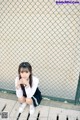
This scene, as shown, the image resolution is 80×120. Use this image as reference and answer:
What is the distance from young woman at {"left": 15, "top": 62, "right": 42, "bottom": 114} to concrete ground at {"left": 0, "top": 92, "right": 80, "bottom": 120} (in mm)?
87

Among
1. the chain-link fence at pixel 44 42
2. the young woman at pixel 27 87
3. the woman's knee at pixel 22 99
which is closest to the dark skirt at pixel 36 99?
the young woman at pixel 27 87

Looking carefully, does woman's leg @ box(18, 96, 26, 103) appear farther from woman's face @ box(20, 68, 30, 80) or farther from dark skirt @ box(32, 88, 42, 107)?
woman's face @ box(20, 68, 30, 80)

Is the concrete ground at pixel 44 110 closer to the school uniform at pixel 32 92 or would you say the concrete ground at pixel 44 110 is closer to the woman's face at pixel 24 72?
the school uniform at pixel 32 92

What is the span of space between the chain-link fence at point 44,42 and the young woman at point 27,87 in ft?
1.32

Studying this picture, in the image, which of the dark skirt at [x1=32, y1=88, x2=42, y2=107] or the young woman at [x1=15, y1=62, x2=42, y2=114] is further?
the dark skirt at [x1=32, y1=88, x2=42, y2=107]

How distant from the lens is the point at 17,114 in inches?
115

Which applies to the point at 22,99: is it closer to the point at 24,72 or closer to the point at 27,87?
the point at 27,87

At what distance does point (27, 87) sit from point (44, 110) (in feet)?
1.35

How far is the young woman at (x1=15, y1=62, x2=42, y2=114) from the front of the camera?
9.04 ft

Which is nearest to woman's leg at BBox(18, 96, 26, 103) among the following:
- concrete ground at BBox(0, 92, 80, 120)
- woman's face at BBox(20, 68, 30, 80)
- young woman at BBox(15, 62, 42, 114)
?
young woman at BBox(15, 62, 42, 114)

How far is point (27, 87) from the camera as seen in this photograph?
2.89 m

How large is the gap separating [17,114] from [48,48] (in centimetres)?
97

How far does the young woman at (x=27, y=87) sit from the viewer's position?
108 inches

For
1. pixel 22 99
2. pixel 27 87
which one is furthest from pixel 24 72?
pixel 22 99
